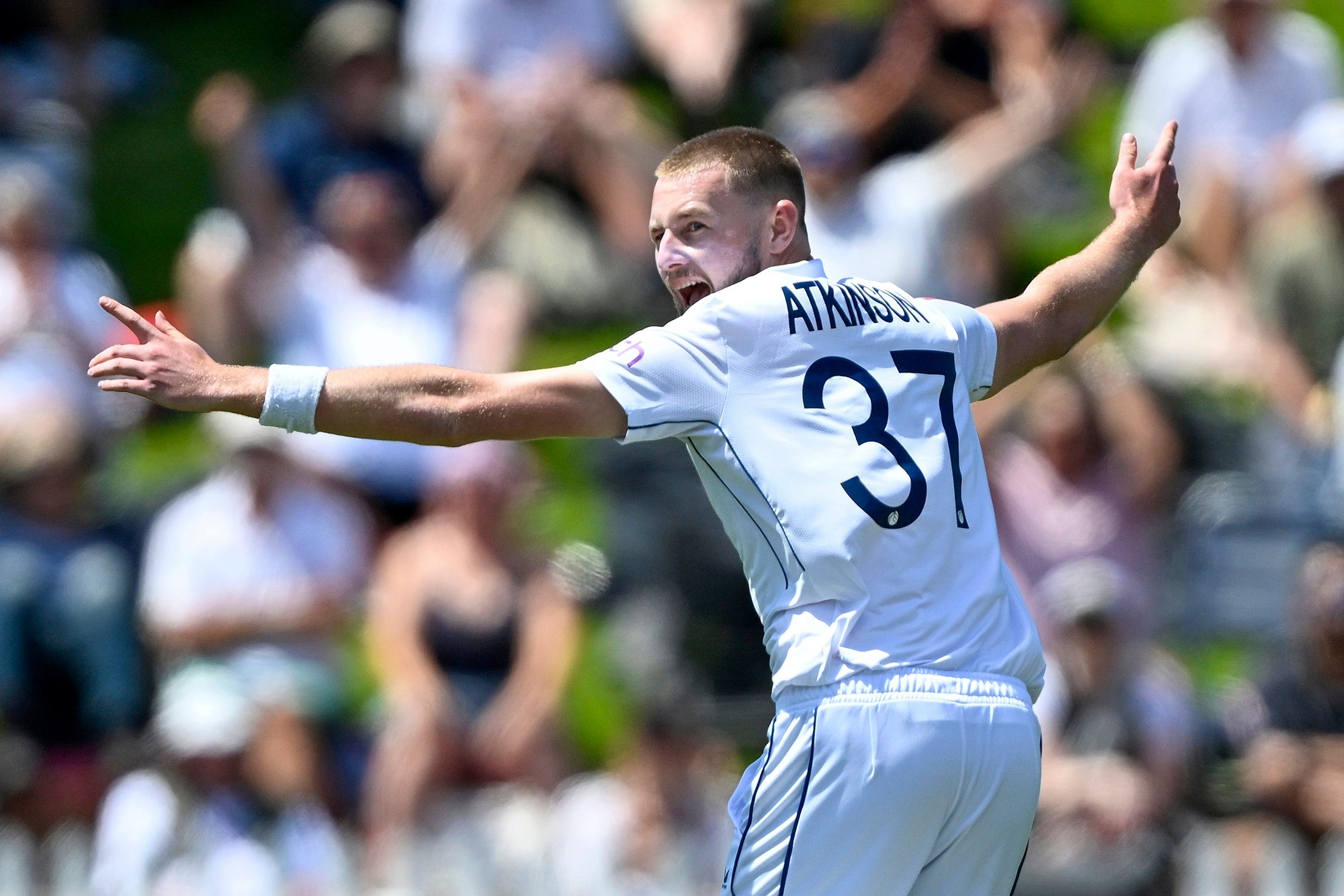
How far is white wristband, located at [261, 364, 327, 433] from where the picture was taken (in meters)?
3.47

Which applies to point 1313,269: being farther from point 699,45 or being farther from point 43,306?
point 43,306

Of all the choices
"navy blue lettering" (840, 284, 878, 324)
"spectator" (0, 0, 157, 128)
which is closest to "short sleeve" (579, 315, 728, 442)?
"navy blue lettering" (840, 284, 878, 324)

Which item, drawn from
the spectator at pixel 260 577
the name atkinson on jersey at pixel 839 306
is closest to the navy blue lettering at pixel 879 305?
the name atkinson on jersey at pixel 839 306

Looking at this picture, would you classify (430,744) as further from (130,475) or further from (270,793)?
(130,475)

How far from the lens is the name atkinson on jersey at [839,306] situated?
12.0ft

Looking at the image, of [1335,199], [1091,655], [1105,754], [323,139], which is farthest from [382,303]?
[1335,199]

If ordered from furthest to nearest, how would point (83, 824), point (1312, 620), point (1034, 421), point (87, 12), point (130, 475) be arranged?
point (87, 12) < point (130, 475) < point (1034, 421) < point (83, 824) < point (1312, 620)

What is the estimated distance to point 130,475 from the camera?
29.8 feet

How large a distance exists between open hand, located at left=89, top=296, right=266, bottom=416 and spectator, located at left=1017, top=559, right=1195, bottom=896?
4.55 meters

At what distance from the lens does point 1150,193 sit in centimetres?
439

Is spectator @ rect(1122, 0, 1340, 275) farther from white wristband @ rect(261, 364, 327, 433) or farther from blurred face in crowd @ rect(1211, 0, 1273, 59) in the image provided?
white wristband @ rect(261, 364, 327, 433)

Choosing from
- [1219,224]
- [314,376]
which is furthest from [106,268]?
[314,376]

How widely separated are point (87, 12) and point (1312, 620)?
7.81 meters

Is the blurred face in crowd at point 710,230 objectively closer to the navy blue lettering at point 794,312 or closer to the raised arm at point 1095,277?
the navy blue lettering at point 794,312
